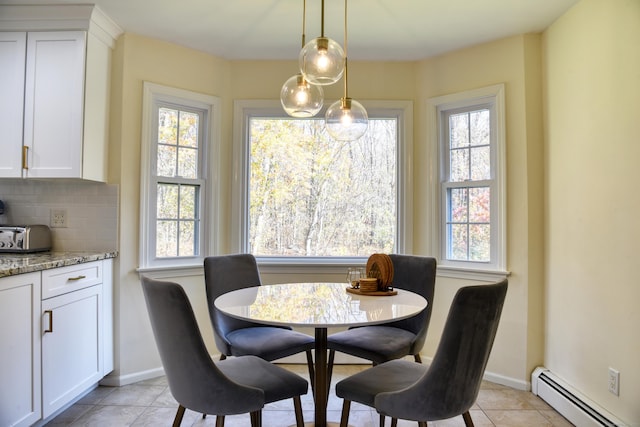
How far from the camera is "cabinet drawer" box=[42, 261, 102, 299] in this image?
202 centimetres

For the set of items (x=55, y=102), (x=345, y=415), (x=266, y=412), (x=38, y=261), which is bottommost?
(x=266, y=412)

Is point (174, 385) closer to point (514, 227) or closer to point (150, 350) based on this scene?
point (150, 350)

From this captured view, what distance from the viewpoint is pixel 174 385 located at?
4.74 ft

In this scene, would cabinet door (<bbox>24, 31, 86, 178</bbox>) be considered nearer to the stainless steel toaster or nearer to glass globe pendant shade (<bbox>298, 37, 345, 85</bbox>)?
the stainless steel toaster

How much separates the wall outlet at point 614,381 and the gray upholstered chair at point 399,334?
914 millimetres

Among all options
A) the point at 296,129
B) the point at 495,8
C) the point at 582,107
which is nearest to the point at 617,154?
the point at 582,107

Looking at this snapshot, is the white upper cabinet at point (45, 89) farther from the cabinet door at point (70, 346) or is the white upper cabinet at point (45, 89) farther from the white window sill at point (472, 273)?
the white window sill at point (472, 273)

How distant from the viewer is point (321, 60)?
1597 mm

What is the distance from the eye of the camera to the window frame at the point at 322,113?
121 inches

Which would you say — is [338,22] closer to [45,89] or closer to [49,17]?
[49,17]

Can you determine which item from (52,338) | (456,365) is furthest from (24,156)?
(456,365)

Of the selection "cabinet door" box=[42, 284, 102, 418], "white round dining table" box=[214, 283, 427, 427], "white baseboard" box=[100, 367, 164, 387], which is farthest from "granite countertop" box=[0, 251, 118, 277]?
"white round dining table" box=[214, 283, 427, 427]

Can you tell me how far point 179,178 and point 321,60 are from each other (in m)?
1.75

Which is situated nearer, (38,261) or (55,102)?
(38,261)
